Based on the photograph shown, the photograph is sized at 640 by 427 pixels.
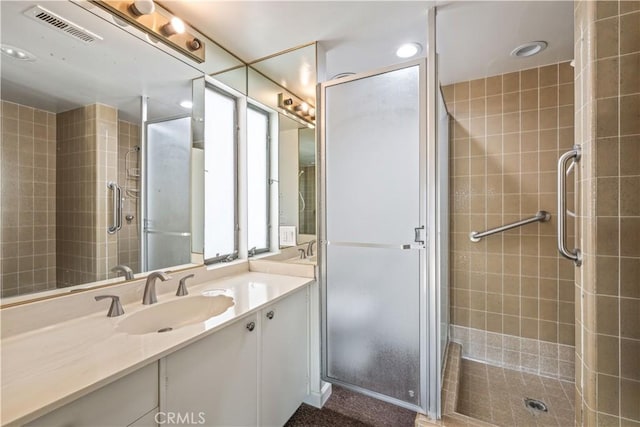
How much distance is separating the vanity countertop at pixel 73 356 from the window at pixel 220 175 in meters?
0.72

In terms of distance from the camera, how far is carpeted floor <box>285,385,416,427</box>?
5.43 feet

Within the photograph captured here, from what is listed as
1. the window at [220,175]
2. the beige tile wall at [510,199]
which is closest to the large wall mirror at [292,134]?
the window at [220,175]

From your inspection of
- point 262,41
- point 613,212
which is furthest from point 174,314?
point 613,212

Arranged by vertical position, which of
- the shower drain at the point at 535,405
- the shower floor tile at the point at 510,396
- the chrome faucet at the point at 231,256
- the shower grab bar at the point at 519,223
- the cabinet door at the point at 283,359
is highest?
the shower grab bar at the point at 519,223

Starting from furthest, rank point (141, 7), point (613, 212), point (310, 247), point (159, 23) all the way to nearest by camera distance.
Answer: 1. point (310, 247)
2. point (159, 23)
3. point (141, 7)
4. point (613, 212)

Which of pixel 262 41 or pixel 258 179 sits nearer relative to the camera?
pixel 262 41

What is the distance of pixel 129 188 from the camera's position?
55.5 inches

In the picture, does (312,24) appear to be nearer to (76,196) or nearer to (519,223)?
(76,196)

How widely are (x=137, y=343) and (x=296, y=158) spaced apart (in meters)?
1.55

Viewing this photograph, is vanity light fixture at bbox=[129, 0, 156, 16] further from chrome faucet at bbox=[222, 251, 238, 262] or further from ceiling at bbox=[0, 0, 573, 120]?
chrome faucet at bbox=[222, 251, 238, 262]

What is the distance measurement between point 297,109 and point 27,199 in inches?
65.1

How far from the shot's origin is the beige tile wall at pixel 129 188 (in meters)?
1.38

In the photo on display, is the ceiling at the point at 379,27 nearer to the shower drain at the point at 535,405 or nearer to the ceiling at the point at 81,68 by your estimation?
the ceiling at the point at 81,68

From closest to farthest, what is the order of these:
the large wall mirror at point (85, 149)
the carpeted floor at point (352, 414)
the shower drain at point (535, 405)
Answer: the large wall mirror at point (85, 149), the carpeted floor at point (352, 414), the shower drain at point (535, 405)
